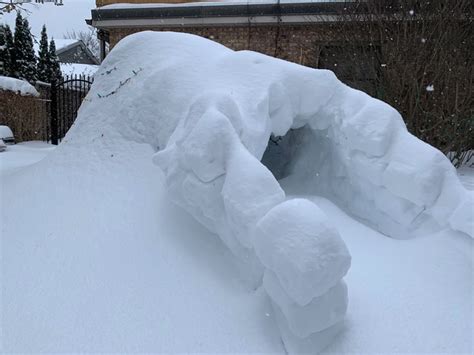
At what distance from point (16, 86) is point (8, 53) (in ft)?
17.1

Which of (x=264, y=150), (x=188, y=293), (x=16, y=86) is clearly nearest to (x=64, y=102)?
(x=16, y=86)

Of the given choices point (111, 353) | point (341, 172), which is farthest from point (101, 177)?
point (341, 172)

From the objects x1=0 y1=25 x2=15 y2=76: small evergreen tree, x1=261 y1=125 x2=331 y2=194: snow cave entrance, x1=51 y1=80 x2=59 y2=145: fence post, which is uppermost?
x1=0 y1=25 x2=15 y2=76: small evergreen tree

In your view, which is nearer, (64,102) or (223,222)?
(223,222)

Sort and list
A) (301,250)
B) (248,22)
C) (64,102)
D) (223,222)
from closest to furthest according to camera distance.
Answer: (301,250)
(223,222)
(248,22)
(64,102)

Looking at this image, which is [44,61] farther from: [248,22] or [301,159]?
[301,159]

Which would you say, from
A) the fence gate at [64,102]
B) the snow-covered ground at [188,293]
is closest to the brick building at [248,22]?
the fence gate at [64,102]

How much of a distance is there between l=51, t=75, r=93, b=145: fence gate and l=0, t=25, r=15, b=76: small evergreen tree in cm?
447

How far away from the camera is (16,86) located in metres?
10.5

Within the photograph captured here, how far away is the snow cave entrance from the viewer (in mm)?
4270

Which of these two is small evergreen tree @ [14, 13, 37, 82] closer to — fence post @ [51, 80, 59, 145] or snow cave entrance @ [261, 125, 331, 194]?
fence post @ [51, 80, 59, 145]

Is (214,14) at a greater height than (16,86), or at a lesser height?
greater

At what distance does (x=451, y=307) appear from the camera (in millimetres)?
2559

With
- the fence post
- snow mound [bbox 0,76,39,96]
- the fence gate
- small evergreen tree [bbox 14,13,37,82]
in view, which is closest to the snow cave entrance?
the fence gate
